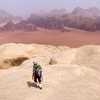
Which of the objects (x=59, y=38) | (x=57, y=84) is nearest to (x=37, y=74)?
(x=57, y=84)

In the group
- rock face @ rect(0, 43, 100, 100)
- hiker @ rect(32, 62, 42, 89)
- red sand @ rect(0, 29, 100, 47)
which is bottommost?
red sand @ rect(0, 29, 100, 47)

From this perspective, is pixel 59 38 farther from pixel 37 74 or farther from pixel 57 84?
pixel 37 74

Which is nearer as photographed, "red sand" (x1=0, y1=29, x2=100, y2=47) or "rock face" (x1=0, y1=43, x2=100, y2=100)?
"rock face" (x1=0, y1=43, x2=100, y2=100)

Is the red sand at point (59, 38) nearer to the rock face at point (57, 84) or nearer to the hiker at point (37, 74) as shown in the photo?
the rock face at point (57, 84)

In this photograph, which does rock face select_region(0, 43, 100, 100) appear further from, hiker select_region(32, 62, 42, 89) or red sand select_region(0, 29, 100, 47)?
red sand select_region(0, 29, 100, 47)

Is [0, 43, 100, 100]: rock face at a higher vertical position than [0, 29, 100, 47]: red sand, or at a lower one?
higher

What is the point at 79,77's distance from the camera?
34.0 m

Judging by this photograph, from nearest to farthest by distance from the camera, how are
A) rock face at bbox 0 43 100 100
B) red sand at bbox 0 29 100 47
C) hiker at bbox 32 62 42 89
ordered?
rock face at bbox 0 43 100 100, hiker at bbox 32 62 42 89, red sand at bbox 0 29 100 47

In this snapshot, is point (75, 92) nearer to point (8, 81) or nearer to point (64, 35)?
point (8, 81)

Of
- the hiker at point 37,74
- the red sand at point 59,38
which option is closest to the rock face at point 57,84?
the hiker at point 37,74

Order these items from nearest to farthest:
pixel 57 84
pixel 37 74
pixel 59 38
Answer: pixel 37 74 < pixel 57 84 < pixel 59 38

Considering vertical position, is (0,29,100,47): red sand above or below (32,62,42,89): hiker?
below

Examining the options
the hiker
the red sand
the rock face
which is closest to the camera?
the rock face

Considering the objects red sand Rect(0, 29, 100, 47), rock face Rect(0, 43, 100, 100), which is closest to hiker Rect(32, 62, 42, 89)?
rock face Rect(0, 43, 100, 100)
